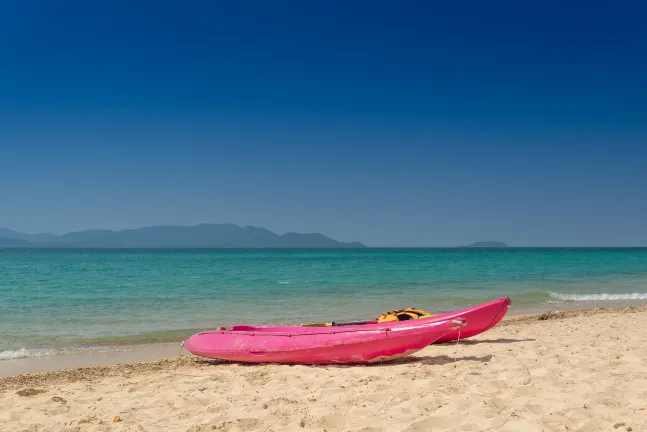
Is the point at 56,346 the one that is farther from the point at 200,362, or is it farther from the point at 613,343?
Result: the point at 613,343

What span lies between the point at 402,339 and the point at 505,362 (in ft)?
4.24

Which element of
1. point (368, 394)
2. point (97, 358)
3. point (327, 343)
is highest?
point (327, 343)

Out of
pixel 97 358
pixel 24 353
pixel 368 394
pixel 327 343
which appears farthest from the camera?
pixel 24 353

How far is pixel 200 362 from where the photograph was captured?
25.3ft

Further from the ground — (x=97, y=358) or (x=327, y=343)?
(x=327, y=343)

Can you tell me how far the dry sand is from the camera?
4.28 metres

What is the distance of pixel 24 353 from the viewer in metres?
8.52

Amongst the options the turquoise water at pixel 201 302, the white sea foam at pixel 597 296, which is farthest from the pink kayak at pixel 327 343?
the white sea foam at pixel 597 296

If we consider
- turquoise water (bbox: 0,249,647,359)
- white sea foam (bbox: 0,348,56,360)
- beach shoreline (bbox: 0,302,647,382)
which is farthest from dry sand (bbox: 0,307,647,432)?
turquoise water (bbox: 0,249,647,359)

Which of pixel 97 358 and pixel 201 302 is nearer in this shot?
pixel 97 358

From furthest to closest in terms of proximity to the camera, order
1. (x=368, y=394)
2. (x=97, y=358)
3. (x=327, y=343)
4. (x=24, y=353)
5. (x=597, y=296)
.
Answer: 1. (x=597, y=296)
2. (x=24, y=353)
3. (x=97, y=358)
4. (x=327, y=343)
5. (x=368, y=394)

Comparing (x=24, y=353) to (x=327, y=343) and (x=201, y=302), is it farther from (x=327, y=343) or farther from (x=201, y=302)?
(x=201, y=302)

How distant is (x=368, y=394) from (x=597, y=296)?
14.4 m

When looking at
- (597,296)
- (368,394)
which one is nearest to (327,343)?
(368,394)
